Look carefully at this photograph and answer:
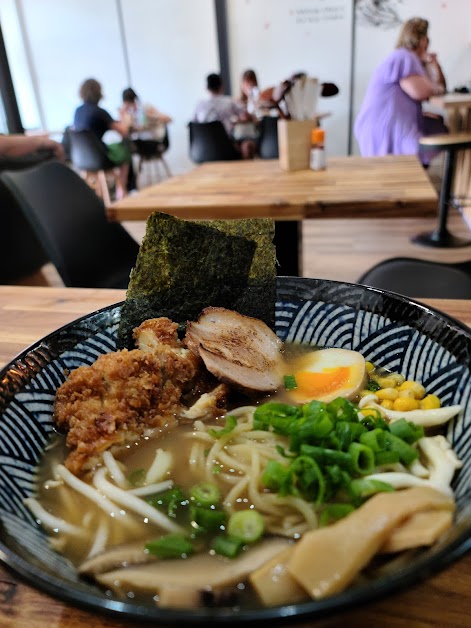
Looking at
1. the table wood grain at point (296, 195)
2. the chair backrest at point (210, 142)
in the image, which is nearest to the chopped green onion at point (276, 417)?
the table wood grain at point (296, 195)

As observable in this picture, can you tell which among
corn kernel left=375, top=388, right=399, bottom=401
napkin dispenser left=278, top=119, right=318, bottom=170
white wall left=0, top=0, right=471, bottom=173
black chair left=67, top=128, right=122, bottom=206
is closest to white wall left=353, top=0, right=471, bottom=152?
white wall left=0, top=0, right=471, bottom=173

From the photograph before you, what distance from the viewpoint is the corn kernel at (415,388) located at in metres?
0.97

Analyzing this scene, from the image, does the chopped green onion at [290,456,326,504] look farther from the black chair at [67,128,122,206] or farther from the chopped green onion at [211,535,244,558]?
the black chair at [67,128,122,206]

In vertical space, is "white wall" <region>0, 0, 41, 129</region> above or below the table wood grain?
above

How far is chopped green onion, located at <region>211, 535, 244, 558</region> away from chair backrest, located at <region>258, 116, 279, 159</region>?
645 centimetres

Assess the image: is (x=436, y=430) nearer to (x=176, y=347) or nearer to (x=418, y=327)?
(x=418, y=327)

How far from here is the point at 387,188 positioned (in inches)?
92.6

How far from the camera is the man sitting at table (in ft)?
23.2

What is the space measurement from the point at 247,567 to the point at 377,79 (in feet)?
17.3

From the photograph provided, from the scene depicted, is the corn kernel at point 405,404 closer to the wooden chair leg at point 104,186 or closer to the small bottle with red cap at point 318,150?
the small bottle with red cap at point 318,150

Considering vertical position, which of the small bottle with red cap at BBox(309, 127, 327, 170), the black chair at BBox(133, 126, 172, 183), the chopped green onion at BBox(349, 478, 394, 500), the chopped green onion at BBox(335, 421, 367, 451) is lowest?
the black chair at BBox(133, 126, 172, 183)

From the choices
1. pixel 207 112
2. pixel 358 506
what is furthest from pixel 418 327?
pixel 207 112

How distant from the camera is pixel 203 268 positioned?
1.17 m

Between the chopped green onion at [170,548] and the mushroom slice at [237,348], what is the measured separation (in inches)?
14.4
